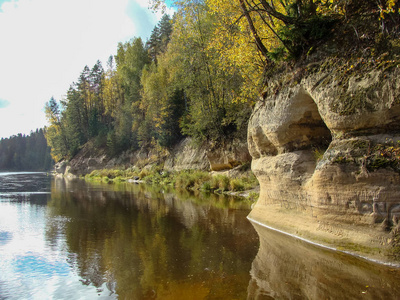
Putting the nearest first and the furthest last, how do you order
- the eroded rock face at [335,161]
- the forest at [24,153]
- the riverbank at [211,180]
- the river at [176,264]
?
the river at [176,264], the eroded rock face at [335,161], the riverbank at [211,180], the forest at [24,153]

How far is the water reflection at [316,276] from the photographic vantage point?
18.3ft

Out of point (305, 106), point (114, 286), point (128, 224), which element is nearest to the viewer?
point (114, 286)

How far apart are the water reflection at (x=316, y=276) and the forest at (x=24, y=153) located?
144 meters

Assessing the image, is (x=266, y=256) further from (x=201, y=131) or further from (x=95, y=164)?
(x=95, y=164)

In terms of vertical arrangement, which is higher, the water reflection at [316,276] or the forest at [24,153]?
the forest at [24,153]

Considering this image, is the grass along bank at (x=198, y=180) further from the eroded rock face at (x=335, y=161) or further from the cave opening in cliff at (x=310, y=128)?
the cave opening in cliff at (x=310, y=128)

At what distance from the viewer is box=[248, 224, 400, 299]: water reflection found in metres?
5.59

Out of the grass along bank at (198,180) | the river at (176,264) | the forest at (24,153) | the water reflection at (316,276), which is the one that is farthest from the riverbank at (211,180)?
the forest at (24,153)

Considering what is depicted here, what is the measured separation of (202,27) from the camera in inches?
1028

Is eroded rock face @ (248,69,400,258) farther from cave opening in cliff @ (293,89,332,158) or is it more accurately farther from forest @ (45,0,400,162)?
forest @ (45,0,400,162)

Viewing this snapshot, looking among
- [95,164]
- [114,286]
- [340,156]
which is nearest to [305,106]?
[340,156]

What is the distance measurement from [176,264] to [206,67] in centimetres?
2256

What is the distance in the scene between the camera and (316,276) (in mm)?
6469

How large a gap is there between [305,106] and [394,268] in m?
5.42
